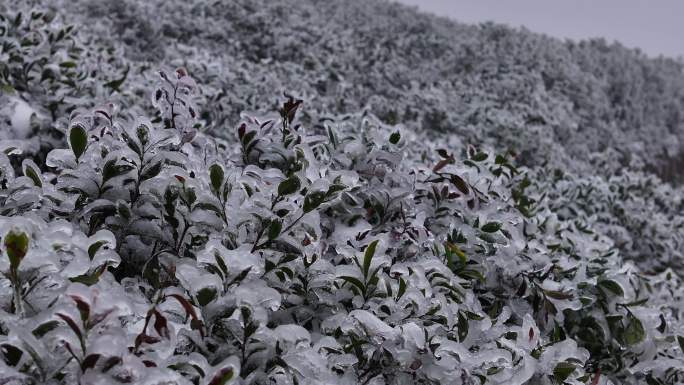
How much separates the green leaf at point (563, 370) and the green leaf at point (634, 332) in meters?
0.80

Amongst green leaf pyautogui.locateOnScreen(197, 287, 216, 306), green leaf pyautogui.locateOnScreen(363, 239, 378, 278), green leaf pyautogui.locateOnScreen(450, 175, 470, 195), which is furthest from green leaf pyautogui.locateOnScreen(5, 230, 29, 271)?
green leaf pyautogui.locateOnScreen(450, 175, 470, 195)

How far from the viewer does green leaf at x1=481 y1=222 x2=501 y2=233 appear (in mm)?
2479

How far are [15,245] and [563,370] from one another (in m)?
1.59

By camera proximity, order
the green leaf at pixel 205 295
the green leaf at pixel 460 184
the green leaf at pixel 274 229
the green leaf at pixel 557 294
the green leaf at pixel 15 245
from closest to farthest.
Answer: the green leaf at pixel 15 245 → the green leaf at pixel 205 295 → the green leaf at pixel 274 229 → the green leaf at pixel 557 294 → the green leaf at pixel 460 184

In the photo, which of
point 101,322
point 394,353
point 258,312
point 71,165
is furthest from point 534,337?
point 71,165

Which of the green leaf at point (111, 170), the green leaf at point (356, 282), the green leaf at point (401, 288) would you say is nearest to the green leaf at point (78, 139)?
the green leaf at point (111, 170)

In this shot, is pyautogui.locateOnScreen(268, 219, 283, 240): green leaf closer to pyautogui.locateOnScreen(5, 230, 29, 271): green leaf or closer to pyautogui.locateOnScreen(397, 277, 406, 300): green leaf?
pyautogui.locateOnScreen(397, 277, 406, 300): green leaf

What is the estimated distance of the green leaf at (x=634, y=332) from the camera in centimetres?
241

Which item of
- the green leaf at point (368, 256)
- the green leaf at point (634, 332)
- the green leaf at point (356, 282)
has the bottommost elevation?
the green leaf at point (634, 332)

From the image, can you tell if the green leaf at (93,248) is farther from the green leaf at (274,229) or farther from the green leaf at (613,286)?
the green leaf at (613,286)

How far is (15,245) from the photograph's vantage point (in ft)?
3.89

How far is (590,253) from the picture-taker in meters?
3.33

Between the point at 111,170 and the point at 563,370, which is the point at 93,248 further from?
the point at 563,370

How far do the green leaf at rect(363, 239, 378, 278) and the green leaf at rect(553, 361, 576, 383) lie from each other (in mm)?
682
